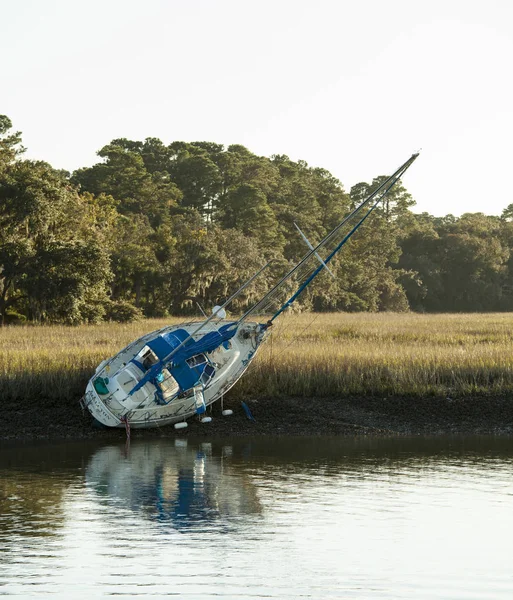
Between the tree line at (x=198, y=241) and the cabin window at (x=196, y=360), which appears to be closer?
the cabin window at (x=196, y=360)

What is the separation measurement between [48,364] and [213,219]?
208 feet

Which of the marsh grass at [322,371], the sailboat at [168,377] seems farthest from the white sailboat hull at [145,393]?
the marsh grass at [322,371]

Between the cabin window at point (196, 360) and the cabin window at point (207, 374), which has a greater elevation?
the cabin window at point (196, 360)

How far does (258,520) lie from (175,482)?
12.1 ft

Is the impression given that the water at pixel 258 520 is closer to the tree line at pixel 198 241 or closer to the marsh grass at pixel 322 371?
the marsh grass at pixel 322 371

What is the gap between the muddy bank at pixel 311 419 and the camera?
89.3 feet

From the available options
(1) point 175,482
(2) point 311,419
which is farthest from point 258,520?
(2) point 311,419

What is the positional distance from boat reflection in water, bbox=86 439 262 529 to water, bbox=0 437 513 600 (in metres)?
0.04

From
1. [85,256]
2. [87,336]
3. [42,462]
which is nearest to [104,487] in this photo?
[42,462]

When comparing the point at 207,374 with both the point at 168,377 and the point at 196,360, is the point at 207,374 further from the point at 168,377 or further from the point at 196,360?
the point at 168,377

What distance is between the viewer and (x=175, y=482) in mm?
21234

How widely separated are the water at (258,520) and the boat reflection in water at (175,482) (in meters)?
0.04

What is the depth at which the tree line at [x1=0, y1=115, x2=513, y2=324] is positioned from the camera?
52219 millimetres

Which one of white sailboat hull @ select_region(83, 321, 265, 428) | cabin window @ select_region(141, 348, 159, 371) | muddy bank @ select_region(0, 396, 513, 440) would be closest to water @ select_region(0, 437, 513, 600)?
white sailboat hull @ select_region(83, 321, 265, 428)
